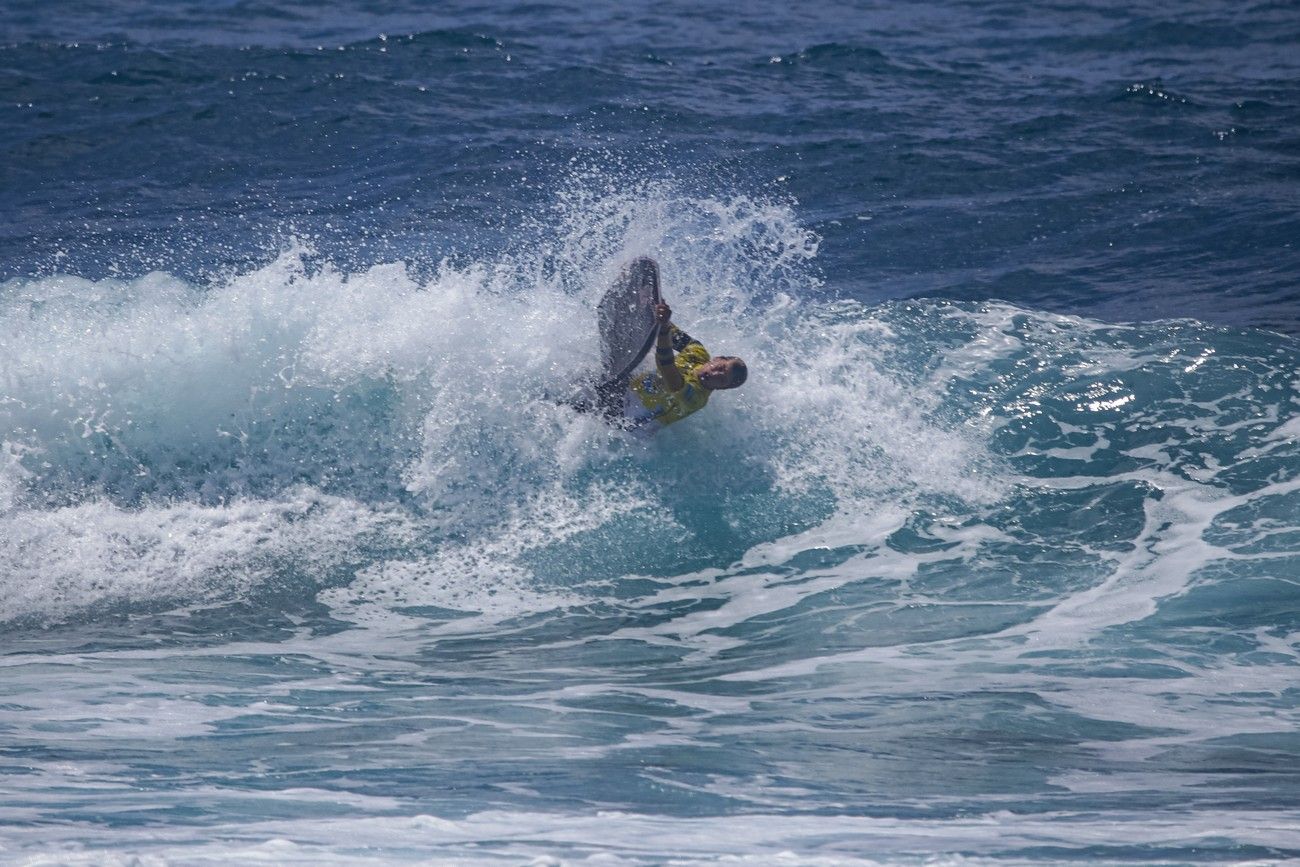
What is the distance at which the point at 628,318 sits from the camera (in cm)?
1034

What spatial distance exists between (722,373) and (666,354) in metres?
0.44

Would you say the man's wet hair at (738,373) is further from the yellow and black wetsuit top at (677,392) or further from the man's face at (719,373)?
the yellow and black wetsuit top at (677,392)

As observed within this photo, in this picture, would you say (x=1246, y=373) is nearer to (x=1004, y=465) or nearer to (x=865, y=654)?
(x=1004, y=465)

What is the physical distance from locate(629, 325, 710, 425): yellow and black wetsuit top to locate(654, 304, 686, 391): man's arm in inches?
1.7

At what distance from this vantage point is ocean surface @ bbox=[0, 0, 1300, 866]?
6.39 metres

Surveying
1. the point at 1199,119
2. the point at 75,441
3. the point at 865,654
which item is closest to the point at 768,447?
the point at 865,654

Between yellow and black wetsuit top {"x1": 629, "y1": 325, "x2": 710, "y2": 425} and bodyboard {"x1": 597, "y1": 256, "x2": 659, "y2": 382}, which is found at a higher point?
bodyboard {"x1": 597, "y1": 256, "x2": 659, "y2": 382}

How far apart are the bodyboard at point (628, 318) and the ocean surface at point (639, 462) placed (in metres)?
0.68

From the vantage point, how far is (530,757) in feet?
22.1

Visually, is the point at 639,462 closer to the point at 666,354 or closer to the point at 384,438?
the point at 666,354

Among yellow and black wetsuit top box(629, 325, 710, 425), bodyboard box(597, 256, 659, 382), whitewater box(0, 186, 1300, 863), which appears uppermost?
bodyboard box(597, 256, 659, 382)

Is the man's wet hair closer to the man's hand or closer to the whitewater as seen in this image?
the man's hand

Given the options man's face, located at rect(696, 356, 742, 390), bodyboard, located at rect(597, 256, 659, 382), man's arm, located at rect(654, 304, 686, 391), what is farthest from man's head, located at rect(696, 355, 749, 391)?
bodyboard, located at rect(597, 256, 659, 382)

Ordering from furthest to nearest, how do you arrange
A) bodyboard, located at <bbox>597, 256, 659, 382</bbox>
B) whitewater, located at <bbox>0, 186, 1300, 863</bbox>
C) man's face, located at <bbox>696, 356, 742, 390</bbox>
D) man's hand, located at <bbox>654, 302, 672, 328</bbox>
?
bodyboard, located at <bbox>597, 256, 659, 382</bbox>, man's face, located at <bbox>696, 356, 742, 390</bbox>, man's hand, located at <bbox>654, 302, 672, 328</bbox>, whitewater, located at <bbox>0, 186, 1300, 863</bbox>
